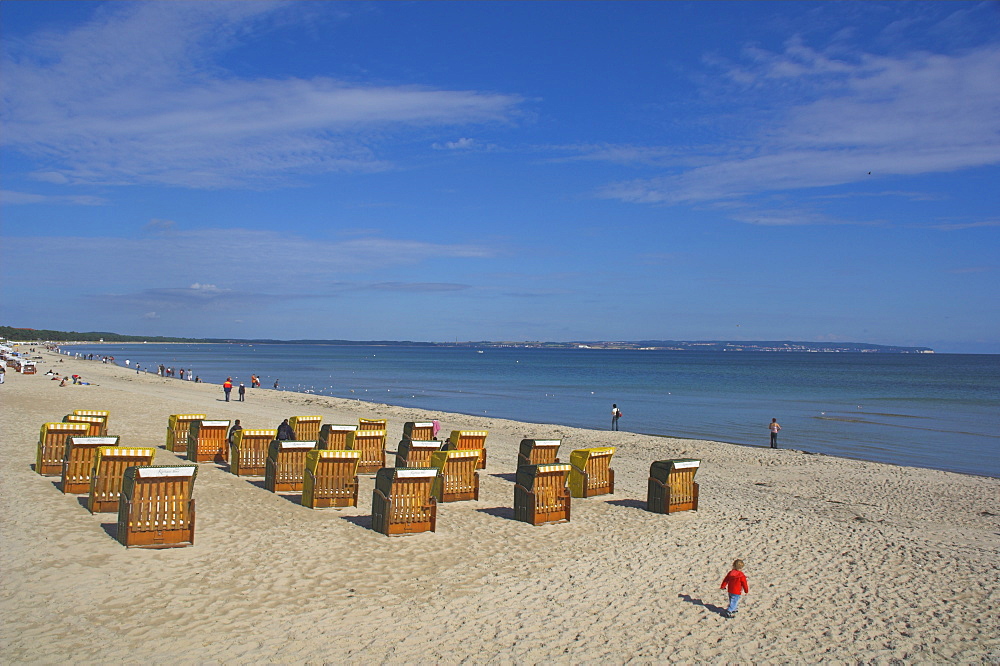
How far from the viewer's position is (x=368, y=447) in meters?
17.0

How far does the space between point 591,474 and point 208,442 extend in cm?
887

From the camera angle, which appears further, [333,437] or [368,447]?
[368,447]

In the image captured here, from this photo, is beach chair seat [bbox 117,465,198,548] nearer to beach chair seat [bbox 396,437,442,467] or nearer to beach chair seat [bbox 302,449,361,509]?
beach chair seat [bbox 302,449,361,509]

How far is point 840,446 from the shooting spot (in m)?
28.5

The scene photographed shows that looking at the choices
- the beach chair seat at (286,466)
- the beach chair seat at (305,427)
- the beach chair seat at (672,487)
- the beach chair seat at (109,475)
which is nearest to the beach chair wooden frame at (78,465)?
the beach chair seat at (109,475)

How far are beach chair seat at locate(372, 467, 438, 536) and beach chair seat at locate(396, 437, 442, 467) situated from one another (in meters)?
4.01

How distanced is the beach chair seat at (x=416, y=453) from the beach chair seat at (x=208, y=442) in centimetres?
431

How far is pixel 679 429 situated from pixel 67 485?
85.8 ft

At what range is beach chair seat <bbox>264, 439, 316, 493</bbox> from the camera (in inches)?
555

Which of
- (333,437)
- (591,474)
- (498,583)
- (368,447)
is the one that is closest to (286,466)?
(333,437)

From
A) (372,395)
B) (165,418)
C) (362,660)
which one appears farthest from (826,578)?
(372,395)

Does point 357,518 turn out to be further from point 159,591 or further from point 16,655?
point 16,655

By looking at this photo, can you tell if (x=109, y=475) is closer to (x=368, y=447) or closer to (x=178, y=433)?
(x=368, y=447)

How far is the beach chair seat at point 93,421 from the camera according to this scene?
16734mm
